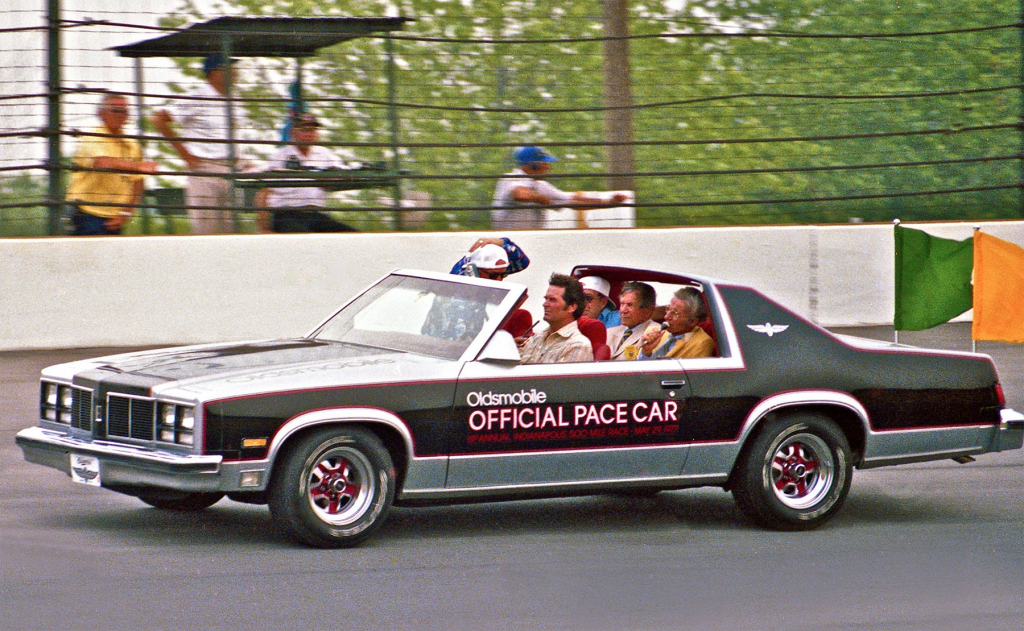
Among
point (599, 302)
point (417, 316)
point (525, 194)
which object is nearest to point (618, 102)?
point (525, 194)

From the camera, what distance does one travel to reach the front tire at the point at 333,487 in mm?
6430

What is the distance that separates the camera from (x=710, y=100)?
539 inches

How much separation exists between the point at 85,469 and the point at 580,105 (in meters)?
7.76

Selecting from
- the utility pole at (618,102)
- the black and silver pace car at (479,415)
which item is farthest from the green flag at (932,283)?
the utility pole at (618,102)

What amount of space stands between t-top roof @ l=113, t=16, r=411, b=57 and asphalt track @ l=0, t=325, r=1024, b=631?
16.4 ft

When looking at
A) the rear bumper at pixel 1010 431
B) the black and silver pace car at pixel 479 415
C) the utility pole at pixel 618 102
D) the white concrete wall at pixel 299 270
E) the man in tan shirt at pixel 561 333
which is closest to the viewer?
the black and silver pace car at pixel 479 415

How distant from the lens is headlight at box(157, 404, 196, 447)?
6250 mm

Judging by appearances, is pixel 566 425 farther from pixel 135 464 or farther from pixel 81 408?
pixel 81 408

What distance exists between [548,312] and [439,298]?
1.85 ft

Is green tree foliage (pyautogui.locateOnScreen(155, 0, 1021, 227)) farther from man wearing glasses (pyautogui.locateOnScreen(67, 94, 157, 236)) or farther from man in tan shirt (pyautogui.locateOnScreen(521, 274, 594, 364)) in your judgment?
man in tan shirt (pyautogui.locateOnScreen(521, 274, 594, 364))

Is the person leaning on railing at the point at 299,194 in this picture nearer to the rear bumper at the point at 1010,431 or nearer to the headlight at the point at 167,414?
the headlight at the point at 167,414

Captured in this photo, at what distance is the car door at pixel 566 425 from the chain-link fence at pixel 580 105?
628 cm

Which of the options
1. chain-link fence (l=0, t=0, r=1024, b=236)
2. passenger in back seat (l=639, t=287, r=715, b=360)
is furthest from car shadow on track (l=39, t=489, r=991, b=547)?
chain-link fence (l=0, t=0, r=1024, b=236)

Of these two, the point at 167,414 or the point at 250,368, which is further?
the point at 250,368
